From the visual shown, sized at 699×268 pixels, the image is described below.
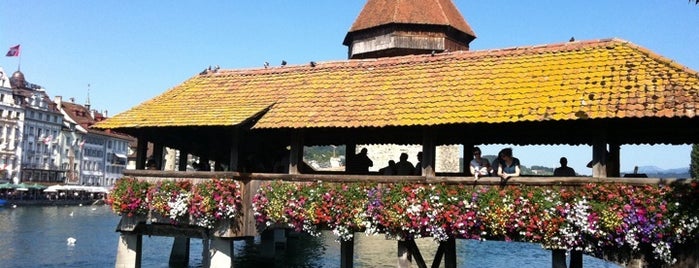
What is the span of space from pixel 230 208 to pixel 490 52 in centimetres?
635

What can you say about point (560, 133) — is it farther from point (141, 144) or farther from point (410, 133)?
point (141, 144)

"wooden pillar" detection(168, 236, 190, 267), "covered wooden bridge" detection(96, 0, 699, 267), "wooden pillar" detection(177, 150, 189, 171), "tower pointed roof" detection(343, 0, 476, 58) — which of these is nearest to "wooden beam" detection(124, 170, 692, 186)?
"covered wooden bridge" detection(96, 0, 699, 267)

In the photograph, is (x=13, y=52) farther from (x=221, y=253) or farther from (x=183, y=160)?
(x=221, y=253)

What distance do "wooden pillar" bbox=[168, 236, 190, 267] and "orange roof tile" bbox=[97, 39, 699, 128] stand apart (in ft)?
28.3

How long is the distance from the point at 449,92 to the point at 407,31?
1915 cm

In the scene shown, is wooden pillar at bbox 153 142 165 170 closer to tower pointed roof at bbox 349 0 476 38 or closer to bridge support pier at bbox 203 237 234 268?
bridge support pier at bbox 203 237 234 268

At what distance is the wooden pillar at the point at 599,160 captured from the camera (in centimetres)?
1129

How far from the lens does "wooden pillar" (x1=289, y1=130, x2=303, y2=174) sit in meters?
13.9

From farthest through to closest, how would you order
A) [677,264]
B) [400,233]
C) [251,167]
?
[251,167] → [400,233] → [677,264]

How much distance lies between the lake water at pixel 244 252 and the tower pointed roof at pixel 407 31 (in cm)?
944

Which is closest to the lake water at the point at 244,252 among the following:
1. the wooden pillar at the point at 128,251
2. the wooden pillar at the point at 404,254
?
the wooden pillar at the point at 128,251

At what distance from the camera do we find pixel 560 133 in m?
14.6

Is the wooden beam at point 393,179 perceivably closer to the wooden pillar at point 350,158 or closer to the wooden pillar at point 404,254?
the wooden pillar at point 404,254

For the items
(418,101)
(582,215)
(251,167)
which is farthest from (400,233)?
(251,167)
